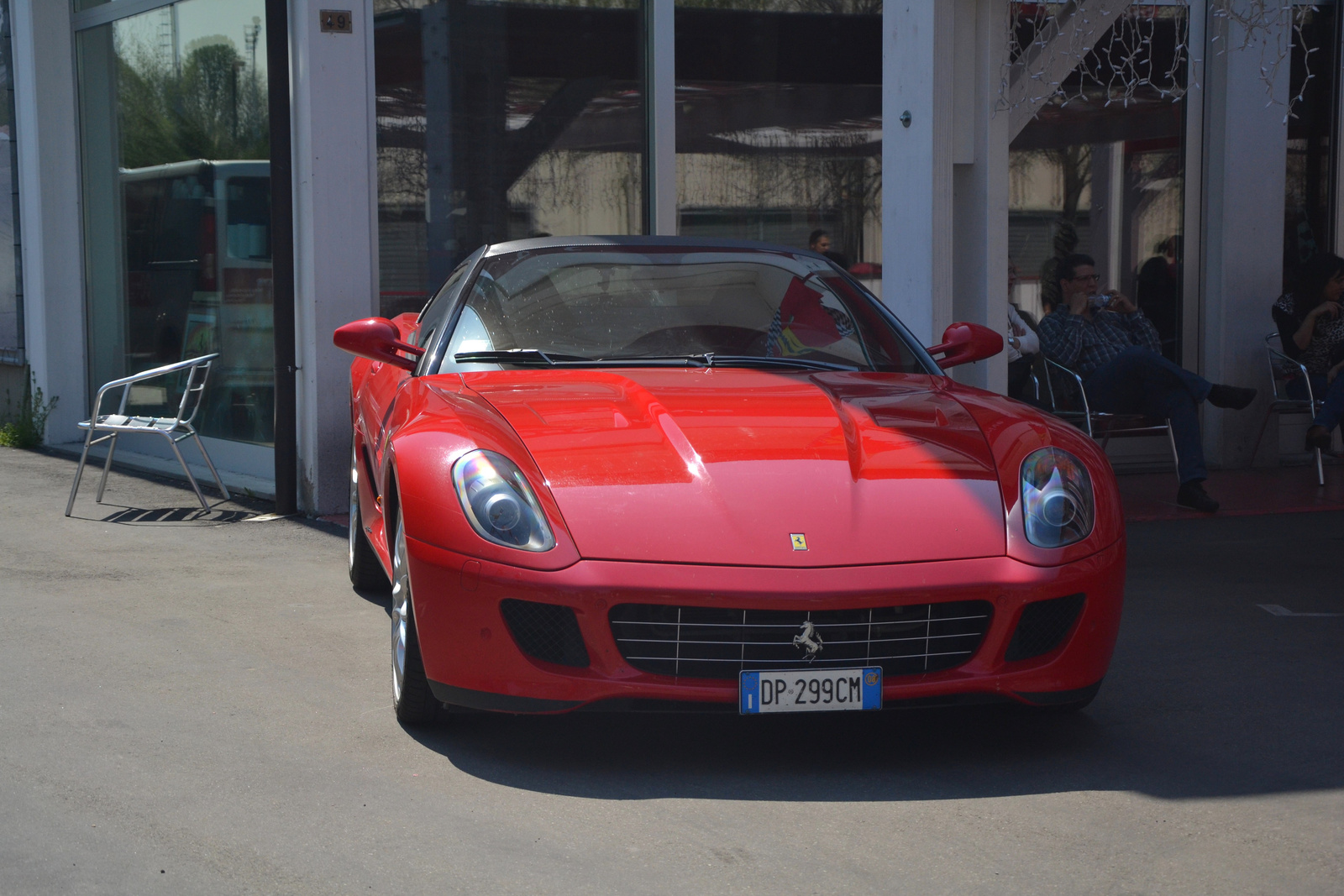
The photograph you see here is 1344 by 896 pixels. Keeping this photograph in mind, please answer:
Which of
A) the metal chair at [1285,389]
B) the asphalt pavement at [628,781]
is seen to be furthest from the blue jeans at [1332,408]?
the asphalt pavement at [628,781]

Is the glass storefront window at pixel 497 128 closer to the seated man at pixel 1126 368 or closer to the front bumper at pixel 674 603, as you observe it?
the seated man at pixel 1126 368

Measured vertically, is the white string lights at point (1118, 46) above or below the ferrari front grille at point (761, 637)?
above

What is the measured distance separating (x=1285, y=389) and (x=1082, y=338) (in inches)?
60.3

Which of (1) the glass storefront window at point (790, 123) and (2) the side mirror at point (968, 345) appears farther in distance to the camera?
(1) the glass storefront window at point (790, 123)

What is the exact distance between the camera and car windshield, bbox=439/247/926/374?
183 inches

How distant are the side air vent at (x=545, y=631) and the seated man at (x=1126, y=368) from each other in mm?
5155

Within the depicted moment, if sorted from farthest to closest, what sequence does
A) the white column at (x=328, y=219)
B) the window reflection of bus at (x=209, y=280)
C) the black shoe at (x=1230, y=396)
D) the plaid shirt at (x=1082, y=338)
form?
1. the window reflection of bus at (x=209, y=280)
2. the plaid shirt at (x=1082, y=338)
3. the black shoe at (x=1230, y=396)
4. the white column at (x=328, y=219)

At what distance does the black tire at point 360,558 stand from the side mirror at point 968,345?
220 centimetres

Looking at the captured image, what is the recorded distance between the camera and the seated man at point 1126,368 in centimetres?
773

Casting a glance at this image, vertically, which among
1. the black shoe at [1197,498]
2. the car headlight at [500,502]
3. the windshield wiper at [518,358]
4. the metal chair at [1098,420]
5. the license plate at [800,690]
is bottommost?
the black shoe at [1197,498]

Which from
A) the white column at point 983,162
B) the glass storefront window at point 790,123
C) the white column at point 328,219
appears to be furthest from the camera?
the glass storefront window at point 790,123

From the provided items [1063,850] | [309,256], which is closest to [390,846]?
[1063,850]

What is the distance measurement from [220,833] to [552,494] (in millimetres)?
1036

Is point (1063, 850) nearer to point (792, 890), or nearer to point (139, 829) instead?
point (792, 890)
